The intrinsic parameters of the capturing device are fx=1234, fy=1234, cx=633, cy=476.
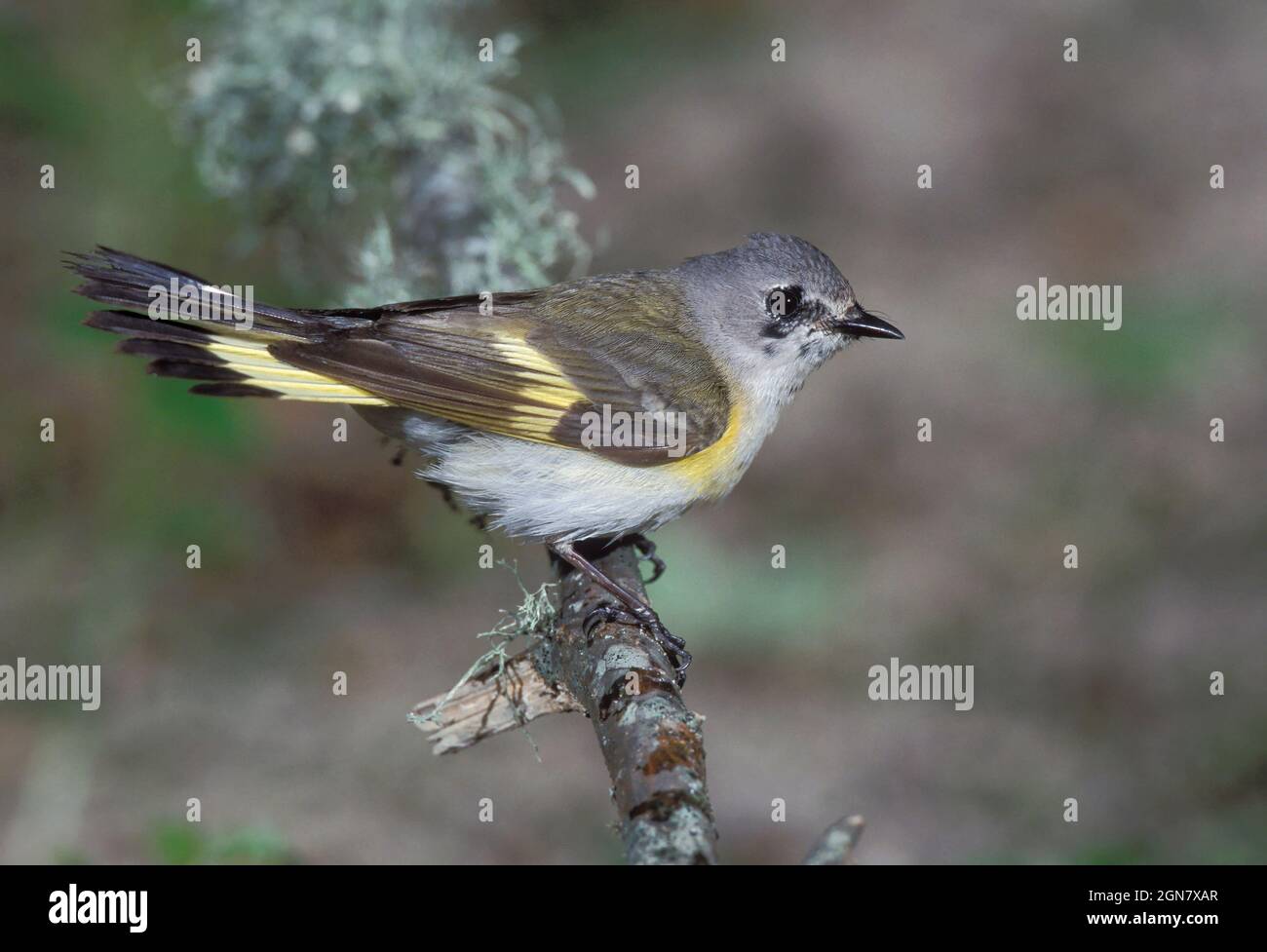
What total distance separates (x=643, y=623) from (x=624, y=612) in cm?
6

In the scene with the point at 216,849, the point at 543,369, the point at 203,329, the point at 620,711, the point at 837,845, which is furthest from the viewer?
the point at 543,369

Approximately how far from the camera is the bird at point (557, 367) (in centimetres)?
344

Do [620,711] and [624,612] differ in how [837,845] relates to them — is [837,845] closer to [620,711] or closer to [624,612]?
[620,711]

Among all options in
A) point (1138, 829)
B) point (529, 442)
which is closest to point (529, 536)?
point (529, 442)

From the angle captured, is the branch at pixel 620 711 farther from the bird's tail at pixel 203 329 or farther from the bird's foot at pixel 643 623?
the bird's tail at pixel 203 329

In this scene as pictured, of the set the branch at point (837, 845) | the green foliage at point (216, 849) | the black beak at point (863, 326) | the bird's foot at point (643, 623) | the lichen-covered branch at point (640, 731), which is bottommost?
the green foliage at point (216, 849)

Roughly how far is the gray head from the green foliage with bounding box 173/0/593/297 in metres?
0.64

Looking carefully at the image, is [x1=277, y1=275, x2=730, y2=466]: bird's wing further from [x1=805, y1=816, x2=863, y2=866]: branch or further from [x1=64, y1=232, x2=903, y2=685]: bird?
[x1=805, y1=816, x2=863, y2=866]: branch

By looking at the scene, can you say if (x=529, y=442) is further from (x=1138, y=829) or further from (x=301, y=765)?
(x=1138, y=829)

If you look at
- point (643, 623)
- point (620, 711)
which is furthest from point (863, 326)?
point (620, 711)

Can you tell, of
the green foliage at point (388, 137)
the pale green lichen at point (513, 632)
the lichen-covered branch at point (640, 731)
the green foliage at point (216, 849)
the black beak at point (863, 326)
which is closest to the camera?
the lichen-covered branch at point (640, 731)

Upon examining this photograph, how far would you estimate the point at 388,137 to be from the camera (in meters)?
4.39

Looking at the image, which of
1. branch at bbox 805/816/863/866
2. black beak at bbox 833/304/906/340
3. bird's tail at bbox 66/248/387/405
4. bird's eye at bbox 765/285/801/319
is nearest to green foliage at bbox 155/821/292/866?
bird's tail at bbox 66/248/387/405

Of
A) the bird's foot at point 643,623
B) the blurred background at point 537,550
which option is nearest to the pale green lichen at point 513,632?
the bird's foot at point 643,623
